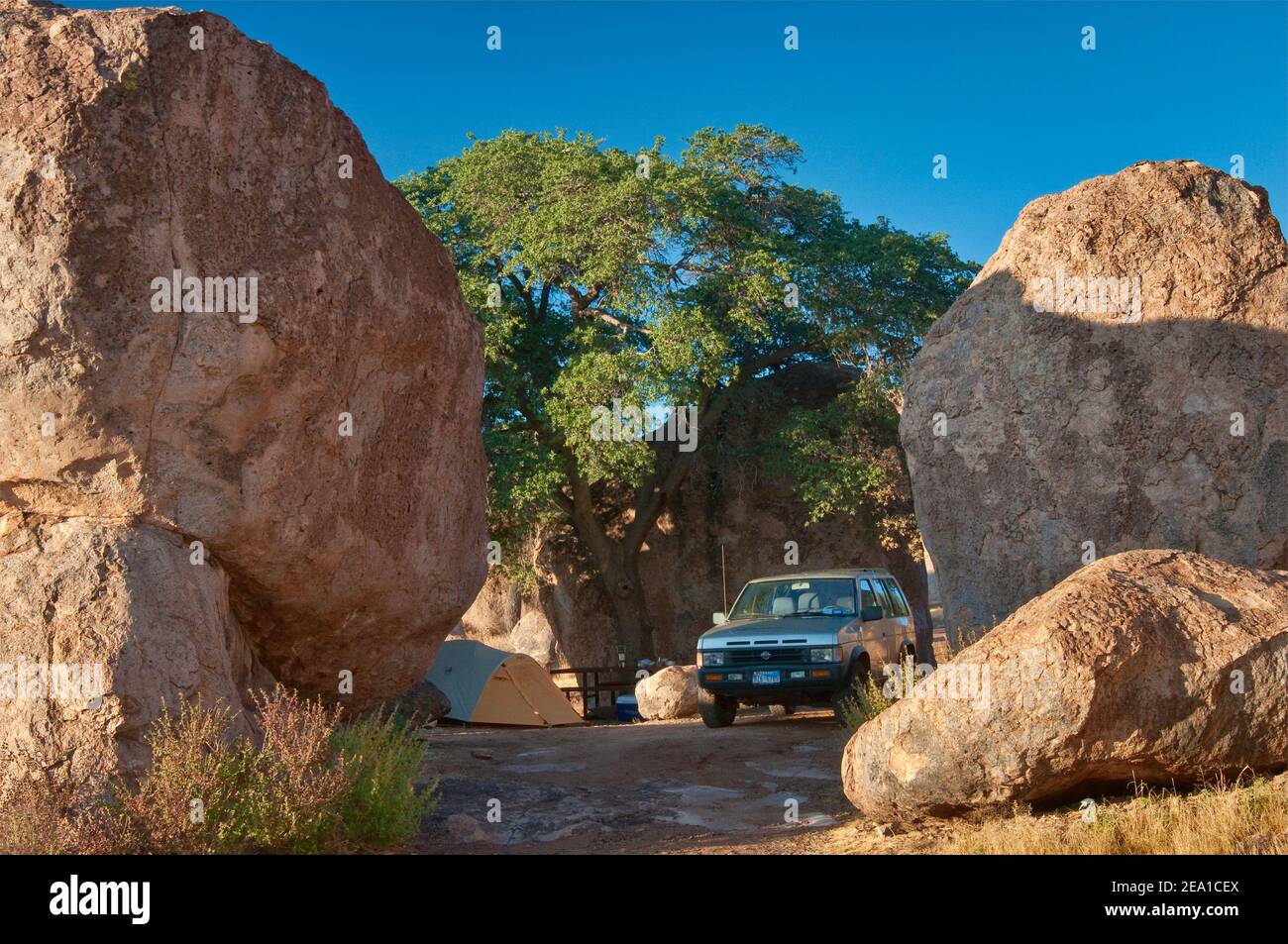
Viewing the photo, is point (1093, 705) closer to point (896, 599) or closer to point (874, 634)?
point (874, 634)

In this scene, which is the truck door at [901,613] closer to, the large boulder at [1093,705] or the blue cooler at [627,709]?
the blue cooler at [627,709]

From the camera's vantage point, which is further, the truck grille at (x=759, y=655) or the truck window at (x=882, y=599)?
the truck window at (x=882, y=599)

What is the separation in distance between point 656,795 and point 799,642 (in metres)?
3.69

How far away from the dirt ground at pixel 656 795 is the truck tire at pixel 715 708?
21 centimetres

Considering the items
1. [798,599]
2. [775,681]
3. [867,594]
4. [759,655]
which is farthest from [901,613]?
[775,681]

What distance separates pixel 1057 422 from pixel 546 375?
12.1 meters

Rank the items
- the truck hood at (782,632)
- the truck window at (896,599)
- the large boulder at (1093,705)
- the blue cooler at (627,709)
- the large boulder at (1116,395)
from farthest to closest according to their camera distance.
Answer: the blue cooler at (627,709) → the truck window at (896,599) → the truck hood at (782,632) → the large boulder at (1116,395) → the large boulder at (1093,705)

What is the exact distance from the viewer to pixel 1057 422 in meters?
13.4

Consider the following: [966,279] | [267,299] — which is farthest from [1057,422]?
[966,279]

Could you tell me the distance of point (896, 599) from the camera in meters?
16.5

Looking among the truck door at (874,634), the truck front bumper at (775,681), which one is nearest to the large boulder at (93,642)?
the truck front bumper at (775,681)

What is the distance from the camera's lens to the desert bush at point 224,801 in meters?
7.34

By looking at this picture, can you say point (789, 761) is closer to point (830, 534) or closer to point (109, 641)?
point (109, 641)

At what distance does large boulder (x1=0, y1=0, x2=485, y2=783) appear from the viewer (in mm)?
8305
